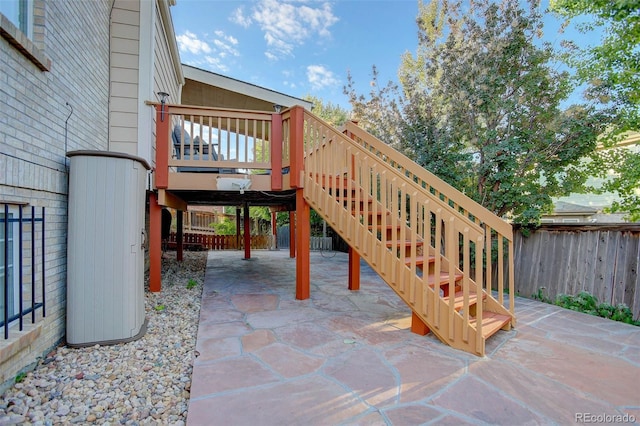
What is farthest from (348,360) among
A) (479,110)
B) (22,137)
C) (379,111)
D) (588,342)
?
(379,111)

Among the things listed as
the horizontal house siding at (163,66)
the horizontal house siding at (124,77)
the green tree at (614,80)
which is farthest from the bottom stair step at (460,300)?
the horizontal house siding at (163,66)

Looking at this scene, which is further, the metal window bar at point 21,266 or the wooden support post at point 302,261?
the wooden support post at point 302,261

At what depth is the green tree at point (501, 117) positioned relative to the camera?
178 inches

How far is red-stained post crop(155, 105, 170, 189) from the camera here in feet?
13.3

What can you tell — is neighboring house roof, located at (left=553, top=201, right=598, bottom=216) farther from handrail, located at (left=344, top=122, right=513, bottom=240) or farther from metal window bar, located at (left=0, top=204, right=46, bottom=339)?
metal window bar, located at (left=0, top=204, right=46, bottom=339)

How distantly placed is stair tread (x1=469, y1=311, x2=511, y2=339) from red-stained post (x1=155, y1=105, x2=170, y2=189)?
13.0ft

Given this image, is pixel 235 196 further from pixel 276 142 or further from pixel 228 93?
pixel 228 93

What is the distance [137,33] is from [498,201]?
18.9 ft

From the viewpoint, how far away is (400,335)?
276 centimetres

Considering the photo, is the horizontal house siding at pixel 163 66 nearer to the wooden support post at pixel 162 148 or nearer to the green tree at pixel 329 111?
the wooden support post at pixel 162 148

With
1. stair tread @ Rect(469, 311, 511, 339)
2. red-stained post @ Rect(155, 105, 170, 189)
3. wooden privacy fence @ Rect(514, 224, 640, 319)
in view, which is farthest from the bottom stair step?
red-stained post @ Rect(155, 105, 170, 189)

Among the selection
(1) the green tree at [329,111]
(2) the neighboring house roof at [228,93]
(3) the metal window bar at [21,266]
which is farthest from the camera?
(1) the green tree at [329,111]

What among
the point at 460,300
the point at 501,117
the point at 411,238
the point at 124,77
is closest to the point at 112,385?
the point at 411,238

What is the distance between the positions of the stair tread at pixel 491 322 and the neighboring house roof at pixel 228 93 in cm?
546
